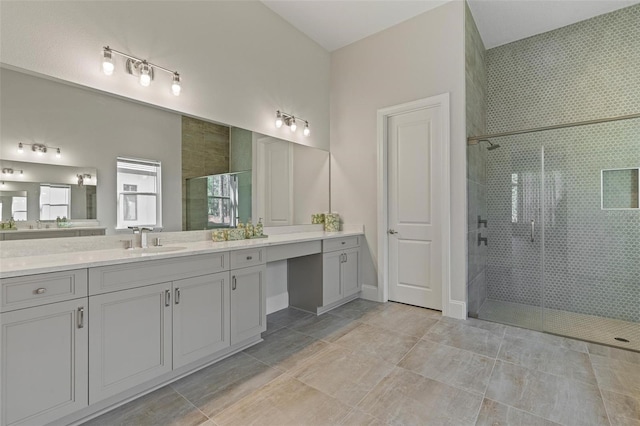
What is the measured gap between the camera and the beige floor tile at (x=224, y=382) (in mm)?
1741

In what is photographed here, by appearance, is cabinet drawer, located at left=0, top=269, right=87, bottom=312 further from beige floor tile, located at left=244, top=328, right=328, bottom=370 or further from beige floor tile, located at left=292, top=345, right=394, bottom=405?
beige floor tile, located at left=292, top=345, right=394, bottom=405

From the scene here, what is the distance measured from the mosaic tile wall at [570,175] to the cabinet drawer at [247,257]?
9.15 ft

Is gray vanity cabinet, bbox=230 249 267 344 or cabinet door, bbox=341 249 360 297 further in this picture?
cabinet door, bbox=341 249 360 297

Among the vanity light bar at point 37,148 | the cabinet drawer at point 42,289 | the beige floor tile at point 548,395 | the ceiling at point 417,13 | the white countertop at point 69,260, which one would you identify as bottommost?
the beige floor tile at point 548,395

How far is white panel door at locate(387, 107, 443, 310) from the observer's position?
129 inches

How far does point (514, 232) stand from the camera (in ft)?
11.3

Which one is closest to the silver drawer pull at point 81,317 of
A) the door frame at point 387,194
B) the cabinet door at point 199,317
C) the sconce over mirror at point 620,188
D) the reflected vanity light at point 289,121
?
the cabinet door at point 199,317

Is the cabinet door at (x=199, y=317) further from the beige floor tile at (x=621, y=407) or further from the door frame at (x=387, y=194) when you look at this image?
the beige floor tile at (x=621, y=407)

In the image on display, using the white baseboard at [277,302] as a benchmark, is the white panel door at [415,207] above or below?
above

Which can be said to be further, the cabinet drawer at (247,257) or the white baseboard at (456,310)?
the white baseboard at (456,310)

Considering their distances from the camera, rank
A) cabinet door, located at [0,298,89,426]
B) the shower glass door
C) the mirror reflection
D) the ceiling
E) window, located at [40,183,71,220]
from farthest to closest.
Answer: the shower glass door, the ceiling, window, located at [40,183,71,220], the mirror reflection, cabinet door, located at [0,298,89,426]

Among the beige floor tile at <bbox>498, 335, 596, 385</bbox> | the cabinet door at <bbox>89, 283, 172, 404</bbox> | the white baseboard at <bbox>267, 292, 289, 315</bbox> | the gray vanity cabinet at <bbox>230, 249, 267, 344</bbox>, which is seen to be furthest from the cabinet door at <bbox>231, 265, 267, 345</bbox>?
the beige floor tile at <bbox>498, 335, 596, 385</bbox>

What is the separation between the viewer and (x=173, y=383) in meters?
1.92

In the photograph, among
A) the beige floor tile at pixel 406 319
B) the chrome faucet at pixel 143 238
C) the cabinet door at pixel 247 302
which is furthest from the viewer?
the beige floor tile at pixel 406 319
